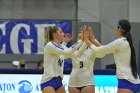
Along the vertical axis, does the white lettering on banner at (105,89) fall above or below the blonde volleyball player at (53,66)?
below

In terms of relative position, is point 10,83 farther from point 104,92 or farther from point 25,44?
point 25,44

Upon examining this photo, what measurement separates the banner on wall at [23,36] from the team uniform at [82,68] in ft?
26.6

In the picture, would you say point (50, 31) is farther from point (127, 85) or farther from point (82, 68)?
point (127, 85)

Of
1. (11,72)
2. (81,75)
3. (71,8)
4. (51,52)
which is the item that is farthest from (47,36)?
(71,8)

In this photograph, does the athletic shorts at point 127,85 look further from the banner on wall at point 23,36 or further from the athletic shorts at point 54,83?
the banner on wall at point 23,36

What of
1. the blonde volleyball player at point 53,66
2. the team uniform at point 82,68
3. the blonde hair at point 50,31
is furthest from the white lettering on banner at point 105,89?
the blonde hair at point 50,31

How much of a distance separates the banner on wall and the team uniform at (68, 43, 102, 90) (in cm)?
810

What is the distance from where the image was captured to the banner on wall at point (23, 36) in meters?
14.9

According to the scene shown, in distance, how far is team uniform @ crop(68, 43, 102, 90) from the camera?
6.71m

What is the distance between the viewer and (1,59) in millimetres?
15211

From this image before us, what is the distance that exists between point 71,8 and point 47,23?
4.67 ft

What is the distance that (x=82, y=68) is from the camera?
6.77 meters

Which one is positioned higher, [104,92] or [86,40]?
[86,40]

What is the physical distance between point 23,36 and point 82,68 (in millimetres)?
8387
